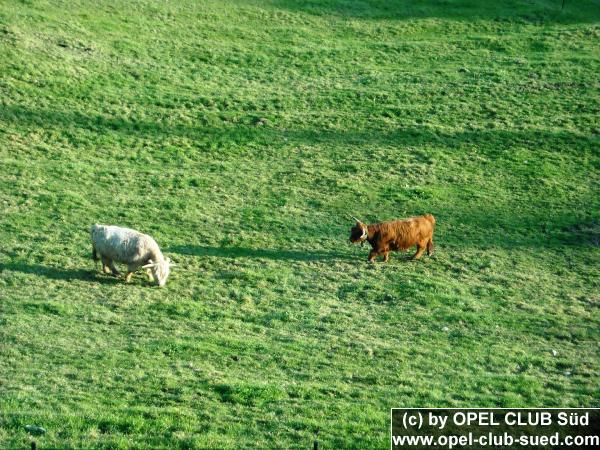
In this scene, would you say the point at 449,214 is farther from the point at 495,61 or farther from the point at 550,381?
the point at 495,61

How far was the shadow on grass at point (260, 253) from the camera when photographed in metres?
23.9

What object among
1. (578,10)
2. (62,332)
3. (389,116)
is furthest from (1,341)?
(578,10)

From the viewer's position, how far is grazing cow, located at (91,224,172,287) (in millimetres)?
20891

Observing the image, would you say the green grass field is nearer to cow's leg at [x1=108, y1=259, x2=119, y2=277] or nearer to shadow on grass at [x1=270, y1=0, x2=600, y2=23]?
shadow on grass at [x1=270, y1=0, x2=600, y2=23]

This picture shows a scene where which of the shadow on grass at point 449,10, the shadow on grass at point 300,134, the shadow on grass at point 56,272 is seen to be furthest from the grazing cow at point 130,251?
the shadow on grass at point 449,10

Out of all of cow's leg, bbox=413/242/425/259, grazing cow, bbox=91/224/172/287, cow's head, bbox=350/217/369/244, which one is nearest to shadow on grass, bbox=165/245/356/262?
cow's head, bbox=350/217/369/244

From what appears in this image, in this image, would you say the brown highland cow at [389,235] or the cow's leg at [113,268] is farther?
the brown highland cow at [389,235]

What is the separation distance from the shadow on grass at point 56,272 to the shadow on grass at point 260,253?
2.87 m

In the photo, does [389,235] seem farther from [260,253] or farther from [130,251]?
[130,251]

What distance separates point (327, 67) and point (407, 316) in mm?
25144

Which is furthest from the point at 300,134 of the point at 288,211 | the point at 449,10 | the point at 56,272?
the point at 449,10

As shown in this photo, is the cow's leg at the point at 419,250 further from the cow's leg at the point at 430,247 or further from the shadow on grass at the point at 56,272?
the shadow on grass at the point at 56,272

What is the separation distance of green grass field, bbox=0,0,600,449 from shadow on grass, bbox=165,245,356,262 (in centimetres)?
9

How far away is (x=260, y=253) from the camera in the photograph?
79.8 ft
